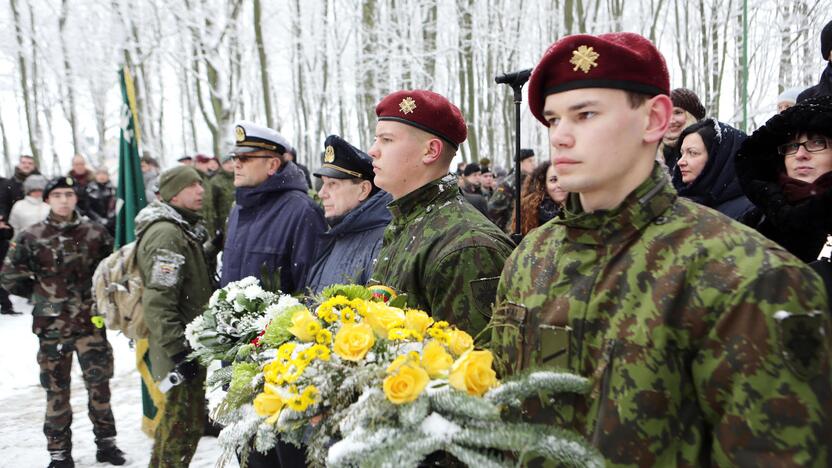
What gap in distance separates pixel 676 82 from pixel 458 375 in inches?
990

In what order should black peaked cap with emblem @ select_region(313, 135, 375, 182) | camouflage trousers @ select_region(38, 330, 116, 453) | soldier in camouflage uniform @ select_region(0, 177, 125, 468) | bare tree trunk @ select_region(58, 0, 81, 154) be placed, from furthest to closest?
bare tree trunk @ select_region(58, 0, 81, 154)
soldier in camouflage uniform @ select_region(0, 177, 125, 468)
camouflage trousers @ select_region(38, 330, 116, 453)
black peaked cap with emblem @ select_region(313, 135, 375, 182)

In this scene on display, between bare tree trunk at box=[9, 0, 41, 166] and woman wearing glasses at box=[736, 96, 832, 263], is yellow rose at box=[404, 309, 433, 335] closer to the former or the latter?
woman wearing glasses at box=[736, 96, 832, 263]

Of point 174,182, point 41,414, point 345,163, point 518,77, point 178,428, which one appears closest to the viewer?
point 518,77

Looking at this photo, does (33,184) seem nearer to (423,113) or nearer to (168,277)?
(168,277)

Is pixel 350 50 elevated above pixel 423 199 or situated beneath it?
elevated above

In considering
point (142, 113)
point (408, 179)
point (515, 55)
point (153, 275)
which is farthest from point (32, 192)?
point (515, 55)

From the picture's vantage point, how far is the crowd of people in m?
1.33

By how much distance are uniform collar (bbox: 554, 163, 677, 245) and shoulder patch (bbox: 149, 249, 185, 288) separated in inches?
135

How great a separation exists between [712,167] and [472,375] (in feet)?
8.97

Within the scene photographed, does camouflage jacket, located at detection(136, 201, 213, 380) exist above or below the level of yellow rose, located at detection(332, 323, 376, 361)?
below

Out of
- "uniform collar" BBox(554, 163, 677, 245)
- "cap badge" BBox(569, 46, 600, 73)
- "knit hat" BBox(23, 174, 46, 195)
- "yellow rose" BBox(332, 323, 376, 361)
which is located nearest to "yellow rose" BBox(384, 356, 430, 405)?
"yellow rose" BBox(332, 323, 376, 361)

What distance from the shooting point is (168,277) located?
172 inches

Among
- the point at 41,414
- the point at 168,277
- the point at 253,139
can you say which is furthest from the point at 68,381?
the point at 253,139

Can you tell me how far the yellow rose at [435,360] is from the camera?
4.81 ft
